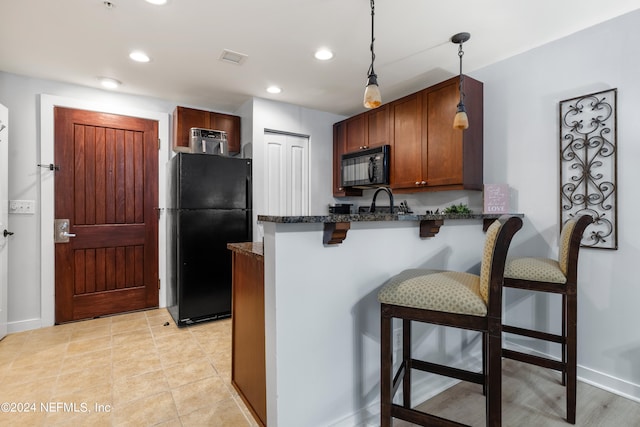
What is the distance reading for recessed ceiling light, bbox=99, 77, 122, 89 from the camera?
2.94 meters

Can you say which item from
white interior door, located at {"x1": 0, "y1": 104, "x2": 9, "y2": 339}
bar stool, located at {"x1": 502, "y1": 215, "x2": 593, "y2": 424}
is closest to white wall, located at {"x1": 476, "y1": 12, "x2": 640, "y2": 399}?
bar stool, located at {"x1": 502, "y1": 215, "x2": 593, "y2": 424}

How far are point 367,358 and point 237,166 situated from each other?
2346mm

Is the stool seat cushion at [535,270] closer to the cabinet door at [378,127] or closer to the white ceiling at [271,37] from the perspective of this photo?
the white ceiling at [271,37]

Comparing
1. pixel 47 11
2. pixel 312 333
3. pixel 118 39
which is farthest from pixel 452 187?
pixel 47 11

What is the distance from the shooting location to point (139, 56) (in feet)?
8.20

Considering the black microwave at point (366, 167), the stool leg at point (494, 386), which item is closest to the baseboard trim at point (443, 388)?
the stool leg at point (494, 386)

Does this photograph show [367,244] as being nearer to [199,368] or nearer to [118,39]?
[199,368]

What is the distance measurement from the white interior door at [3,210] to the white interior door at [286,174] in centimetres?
228

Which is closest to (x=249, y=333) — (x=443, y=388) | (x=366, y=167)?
(x=443, y=388)

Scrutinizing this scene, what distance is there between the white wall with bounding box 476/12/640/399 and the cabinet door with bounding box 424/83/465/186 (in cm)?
34

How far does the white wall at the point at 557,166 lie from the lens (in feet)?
6.23

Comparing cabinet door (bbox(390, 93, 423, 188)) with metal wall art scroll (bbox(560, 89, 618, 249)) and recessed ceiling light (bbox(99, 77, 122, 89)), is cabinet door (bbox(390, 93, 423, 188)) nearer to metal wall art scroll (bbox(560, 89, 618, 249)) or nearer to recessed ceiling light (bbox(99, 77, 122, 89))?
metal wall art scroll (bbox(560, 89, 618, 249))

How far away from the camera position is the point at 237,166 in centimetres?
324

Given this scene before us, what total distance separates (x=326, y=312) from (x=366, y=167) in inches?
89.7
